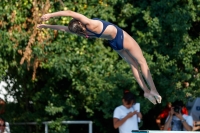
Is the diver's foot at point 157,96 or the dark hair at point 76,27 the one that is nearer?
the dark hair at point 76,27

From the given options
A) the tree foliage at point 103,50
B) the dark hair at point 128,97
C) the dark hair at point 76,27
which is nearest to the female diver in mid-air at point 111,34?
the dark hair at point 76,27

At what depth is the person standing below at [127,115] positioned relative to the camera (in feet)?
38.8

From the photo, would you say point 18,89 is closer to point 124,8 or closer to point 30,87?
point 30,87

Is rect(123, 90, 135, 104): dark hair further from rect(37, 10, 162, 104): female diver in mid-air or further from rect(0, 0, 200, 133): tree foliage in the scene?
rect(0, 0, 200, 133): tree foliage

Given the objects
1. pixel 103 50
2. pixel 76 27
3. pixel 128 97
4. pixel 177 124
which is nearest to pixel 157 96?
pixel 128 97

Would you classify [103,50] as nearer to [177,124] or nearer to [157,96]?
[177,124]

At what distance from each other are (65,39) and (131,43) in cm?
283

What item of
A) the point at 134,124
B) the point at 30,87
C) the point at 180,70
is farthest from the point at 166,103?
the point at 30,87

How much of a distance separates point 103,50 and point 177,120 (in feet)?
6.52

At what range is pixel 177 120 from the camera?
40.7ft

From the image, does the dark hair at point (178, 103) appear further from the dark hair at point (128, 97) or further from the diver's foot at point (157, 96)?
the diver's foot at point (157, 96)

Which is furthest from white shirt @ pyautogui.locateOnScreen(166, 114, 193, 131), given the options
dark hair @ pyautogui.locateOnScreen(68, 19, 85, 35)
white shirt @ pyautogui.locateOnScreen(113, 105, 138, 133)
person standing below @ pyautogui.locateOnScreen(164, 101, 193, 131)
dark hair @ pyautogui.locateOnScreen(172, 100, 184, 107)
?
dark hair @ pyautogui.locateOnScreen(68, 19, 85, 35)

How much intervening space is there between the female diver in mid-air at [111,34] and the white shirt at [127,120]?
105cm

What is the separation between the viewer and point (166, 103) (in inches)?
525
